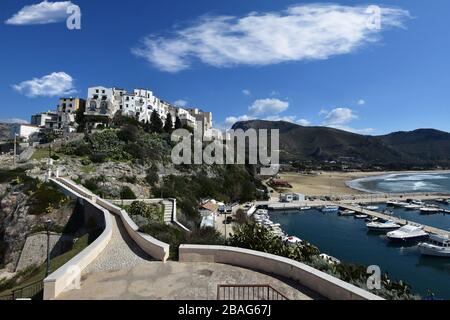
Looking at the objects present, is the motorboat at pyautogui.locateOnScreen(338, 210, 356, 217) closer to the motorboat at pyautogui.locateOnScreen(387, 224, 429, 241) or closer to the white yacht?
the white yacht

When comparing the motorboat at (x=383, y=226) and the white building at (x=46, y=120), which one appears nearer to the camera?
the motorboat at (x=383, y=226)

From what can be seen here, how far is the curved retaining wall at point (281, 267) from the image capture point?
7532 millimetres

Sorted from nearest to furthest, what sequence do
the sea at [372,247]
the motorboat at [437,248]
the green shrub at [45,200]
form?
the green shrub at [45,200]
the sea at [372,247]
the motorboat at [437,248]

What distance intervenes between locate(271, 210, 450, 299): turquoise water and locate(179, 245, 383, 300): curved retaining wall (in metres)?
20.7

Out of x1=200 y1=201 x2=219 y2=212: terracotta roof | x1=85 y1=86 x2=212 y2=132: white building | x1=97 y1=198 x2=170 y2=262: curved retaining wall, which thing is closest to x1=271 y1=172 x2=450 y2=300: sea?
x1=200 y1=201 x2=219 y2=212: terracotta roof

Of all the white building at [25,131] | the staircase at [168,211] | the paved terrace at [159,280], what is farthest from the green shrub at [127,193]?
the white building at [25,131]

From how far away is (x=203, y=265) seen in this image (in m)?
10.6

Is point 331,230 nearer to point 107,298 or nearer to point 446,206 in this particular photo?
point 446,206

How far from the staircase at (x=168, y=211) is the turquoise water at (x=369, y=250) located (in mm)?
17993

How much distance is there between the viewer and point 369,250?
120 feet

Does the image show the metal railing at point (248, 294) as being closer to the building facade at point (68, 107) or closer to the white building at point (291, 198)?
the white building at point (291, 198)

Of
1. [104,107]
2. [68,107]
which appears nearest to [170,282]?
[104,107]

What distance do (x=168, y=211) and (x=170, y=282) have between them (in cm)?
1586
